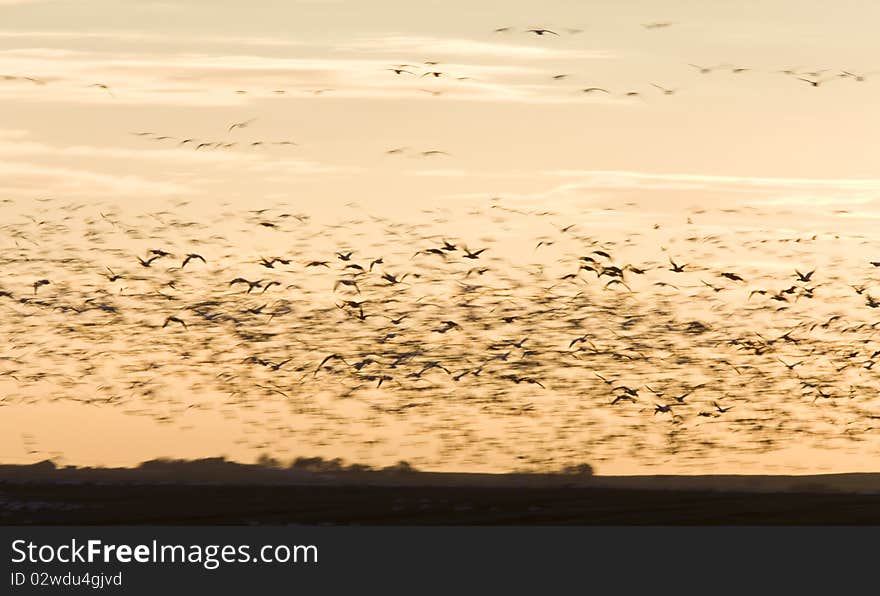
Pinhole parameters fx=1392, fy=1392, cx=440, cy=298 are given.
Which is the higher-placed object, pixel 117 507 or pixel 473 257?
pixel 473 257

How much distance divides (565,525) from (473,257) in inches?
2665

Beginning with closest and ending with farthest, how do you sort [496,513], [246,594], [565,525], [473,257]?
[473,257] < [246,594] < [565,525] < [496,513]

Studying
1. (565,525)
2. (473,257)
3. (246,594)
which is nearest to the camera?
(473,257)

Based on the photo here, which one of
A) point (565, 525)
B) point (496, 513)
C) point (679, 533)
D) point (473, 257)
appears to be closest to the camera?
point (473, 257)

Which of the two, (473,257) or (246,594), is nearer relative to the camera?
(473,257)

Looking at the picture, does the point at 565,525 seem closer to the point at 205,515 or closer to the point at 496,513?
the point at 496,513

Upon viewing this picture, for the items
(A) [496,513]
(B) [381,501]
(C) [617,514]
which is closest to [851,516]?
(C) [617,514]

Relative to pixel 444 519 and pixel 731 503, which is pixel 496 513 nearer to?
pixel 444 519

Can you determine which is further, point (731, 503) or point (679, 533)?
point (731, 503)

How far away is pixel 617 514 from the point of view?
117m

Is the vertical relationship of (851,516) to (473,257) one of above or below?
below

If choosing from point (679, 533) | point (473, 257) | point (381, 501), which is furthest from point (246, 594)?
point (381, 501)

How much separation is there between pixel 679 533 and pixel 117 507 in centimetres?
4692

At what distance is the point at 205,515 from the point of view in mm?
120000
